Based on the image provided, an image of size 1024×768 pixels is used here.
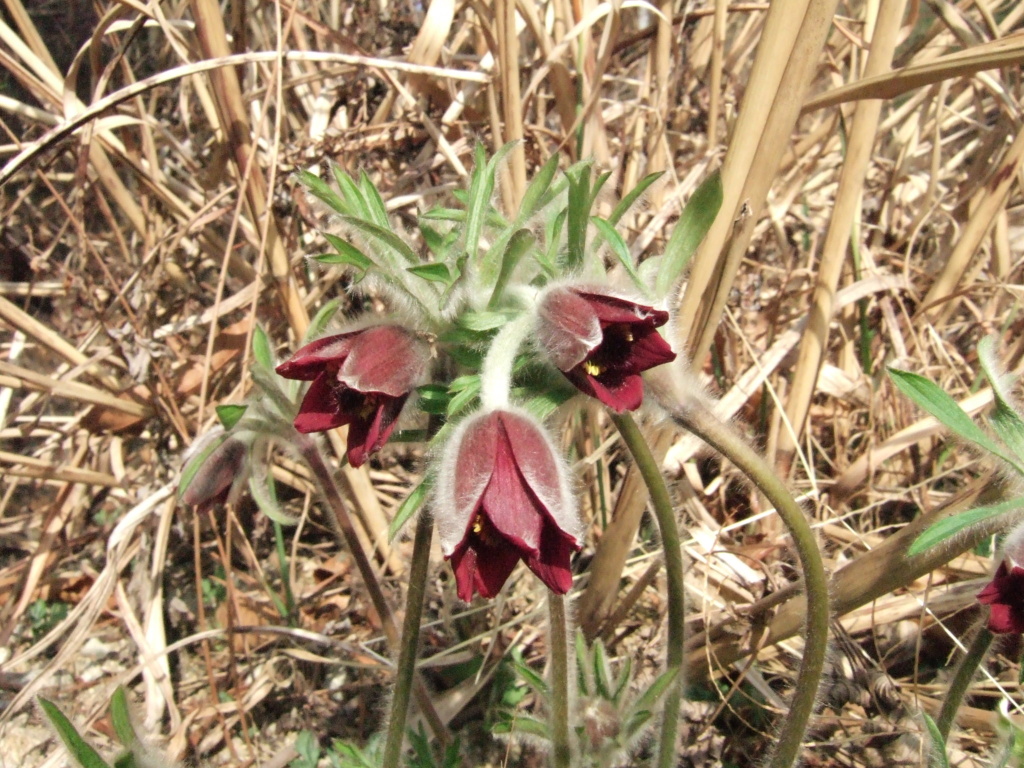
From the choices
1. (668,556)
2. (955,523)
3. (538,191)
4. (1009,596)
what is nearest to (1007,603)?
(1009,596)

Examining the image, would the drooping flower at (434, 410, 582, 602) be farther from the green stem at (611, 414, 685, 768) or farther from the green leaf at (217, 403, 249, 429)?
the green leaf at (217, 403, 249, 429)

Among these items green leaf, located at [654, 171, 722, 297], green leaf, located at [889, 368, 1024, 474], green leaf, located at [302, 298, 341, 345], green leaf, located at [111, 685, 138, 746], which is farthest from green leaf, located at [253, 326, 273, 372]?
green leaf, located at [889, 368, 1024, 474]

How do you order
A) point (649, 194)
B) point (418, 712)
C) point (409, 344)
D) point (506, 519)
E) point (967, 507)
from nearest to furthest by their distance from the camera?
point (506, 519)
point (409, 344)
point (967, 507)
point (418, 712)
point (649, 194)

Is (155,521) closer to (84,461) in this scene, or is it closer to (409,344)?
(84,461)

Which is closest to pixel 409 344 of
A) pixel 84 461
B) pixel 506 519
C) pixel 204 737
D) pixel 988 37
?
pixel 506 519

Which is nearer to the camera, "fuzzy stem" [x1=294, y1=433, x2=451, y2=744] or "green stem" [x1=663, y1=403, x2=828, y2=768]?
"green stem" [x1=663, y1=403, x2=828, y2=768]

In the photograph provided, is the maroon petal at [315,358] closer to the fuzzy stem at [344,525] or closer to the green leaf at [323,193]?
the green leaf at [323,193]

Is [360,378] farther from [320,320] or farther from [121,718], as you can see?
[121,718]
